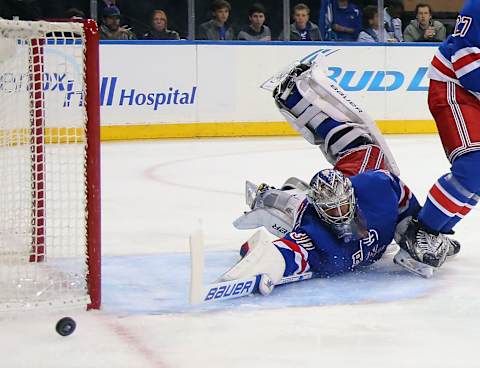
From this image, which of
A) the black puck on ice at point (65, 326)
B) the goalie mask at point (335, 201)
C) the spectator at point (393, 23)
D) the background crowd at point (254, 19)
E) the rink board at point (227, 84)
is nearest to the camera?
the black puck on ice at point (65, 326)

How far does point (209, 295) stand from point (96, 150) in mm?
458

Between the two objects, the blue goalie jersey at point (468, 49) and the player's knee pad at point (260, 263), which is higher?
the blue goalie jersey at point (468, 49)

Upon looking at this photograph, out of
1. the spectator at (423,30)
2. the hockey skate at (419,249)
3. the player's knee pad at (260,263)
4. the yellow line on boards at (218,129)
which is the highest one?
the player's knee pad at (260,263)

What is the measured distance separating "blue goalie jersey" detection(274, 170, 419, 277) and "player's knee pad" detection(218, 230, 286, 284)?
0.14 ft

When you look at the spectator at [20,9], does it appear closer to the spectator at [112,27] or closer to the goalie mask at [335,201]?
the spectator at [112,27]

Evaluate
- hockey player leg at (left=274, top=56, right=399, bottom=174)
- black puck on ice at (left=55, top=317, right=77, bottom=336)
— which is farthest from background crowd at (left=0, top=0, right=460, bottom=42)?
black puck on ice at (left=55, top=317, right=77, bottom=336)

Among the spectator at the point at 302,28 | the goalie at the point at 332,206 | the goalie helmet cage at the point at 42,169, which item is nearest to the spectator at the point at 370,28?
the spectator at the point at 302,28

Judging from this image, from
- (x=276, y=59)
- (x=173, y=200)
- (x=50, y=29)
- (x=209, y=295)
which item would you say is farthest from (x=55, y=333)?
(x=276, y=59)

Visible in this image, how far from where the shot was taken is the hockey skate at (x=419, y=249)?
9.31 ft

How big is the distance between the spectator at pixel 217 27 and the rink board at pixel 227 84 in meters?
0.13

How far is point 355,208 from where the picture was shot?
8.94 ft

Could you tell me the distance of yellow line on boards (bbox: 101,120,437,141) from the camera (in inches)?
289

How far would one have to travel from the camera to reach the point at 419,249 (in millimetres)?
2838

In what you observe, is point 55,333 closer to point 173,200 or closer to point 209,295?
point 209,295
